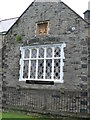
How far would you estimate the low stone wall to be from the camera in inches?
450

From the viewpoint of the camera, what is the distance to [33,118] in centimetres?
1125

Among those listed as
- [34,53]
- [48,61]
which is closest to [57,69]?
[48,61]

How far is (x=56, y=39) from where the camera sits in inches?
499

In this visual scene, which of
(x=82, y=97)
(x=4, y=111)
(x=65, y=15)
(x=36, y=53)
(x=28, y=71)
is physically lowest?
(x=4, y=111)

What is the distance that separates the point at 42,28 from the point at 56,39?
1.30m

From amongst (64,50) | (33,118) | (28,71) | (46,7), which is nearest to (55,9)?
(46,7)

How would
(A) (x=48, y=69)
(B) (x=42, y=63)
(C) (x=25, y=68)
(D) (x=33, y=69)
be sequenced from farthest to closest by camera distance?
(C) (x=25, y=68)
(D) (x=33, y=69)
(B) (x=42, y=63)
(A) (x=48, y=69)

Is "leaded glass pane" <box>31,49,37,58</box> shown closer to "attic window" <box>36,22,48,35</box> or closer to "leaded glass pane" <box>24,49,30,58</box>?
"leaded glass pane" <box>24,49,30,58</box>

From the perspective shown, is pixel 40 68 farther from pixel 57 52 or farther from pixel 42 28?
pixel 42 28

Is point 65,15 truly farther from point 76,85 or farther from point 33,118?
point 33,118

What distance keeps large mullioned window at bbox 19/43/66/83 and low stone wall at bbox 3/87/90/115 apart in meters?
→ 0.80

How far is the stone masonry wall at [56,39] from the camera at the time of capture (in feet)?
38.9

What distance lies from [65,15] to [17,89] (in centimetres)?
532

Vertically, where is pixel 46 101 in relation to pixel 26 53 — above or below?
below
